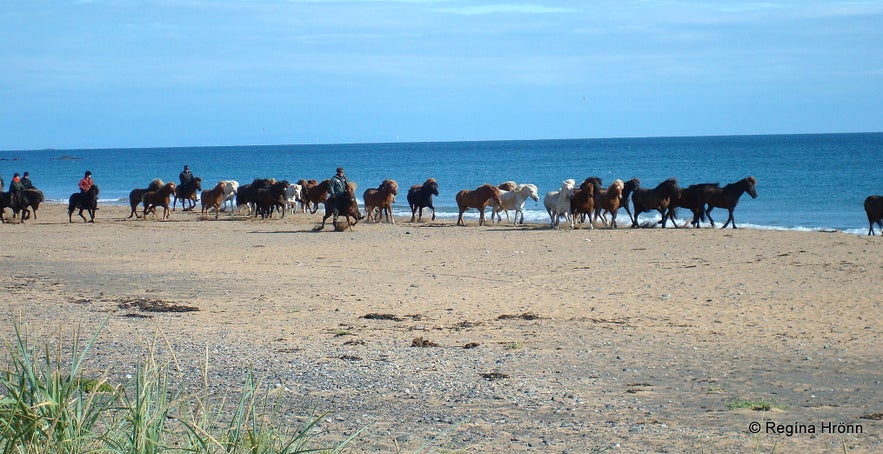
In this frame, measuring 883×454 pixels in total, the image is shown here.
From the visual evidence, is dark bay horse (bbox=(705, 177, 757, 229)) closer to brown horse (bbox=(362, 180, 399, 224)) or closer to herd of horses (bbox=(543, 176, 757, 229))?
herd of horses (bbox=(543, 176, 757, 229))

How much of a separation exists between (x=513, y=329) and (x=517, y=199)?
17.6 m

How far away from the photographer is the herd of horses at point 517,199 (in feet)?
85.7

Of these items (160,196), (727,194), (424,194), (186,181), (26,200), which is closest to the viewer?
Answer: (727,194)

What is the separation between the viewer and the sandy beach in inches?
293

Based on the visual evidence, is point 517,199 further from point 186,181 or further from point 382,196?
point 186,181

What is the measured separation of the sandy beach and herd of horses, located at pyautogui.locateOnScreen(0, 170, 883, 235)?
128 inches

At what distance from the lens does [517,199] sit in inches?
1144

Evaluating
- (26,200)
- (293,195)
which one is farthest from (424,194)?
(26,200)

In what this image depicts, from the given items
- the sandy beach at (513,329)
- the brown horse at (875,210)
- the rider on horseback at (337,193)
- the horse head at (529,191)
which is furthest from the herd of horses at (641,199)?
the rider on horseback at (337,193)

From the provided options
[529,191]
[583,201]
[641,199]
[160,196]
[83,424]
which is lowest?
[83,424]

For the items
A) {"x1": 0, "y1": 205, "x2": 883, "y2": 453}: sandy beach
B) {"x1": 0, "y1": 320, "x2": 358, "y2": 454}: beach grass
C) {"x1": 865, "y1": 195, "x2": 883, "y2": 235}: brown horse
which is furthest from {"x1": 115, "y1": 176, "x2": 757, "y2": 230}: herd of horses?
{"x1": 0, "y1": 320, "x2": 358, "y2": 454}: beach grass

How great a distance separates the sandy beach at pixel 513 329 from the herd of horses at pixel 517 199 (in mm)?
3245

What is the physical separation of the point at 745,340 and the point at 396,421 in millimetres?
5020

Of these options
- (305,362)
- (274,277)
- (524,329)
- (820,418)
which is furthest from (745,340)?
(274,277)
